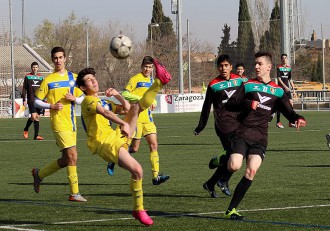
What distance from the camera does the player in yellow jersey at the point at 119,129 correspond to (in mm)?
10008

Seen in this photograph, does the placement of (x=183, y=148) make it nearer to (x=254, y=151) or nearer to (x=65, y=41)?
(x=254, y=151)

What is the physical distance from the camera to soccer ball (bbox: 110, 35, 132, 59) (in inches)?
480

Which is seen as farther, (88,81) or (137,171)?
(88,81)

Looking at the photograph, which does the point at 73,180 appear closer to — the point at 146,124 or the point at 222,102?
the point at 222,102

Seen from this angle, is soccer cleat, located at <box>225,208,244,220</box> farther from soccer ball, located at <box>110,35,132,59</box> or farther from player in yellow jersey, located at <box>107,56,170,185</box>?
player in yellow jersey, located at <box>107,56,170,185</box>

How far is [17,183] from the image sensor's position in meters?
15.1

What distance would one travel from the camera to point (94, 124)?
35.3 feet

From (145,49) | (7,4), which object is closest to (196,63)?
(145,49)

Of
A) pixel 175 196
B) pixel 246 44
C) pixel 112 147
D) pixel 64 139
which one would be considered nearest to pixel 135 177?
pixel 112 147

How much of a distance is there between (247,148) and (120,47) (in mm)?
2565

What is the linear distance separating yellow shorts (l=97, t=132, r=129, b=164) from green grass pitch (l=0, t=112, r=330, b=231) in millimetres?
736

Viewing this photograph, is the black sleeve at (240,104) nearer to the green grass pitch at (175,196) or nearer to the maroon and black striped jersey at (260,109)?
the maroon and black striped jersey at (260,109)

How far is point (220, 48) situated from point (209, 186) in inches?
3033

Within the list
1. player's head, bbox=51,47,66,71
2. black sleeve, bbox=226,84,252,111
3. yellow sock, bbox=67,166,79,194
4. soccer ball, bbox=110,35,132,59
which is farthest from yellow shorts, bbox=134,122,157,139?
black sleeve, bbox=226,84,252,111
